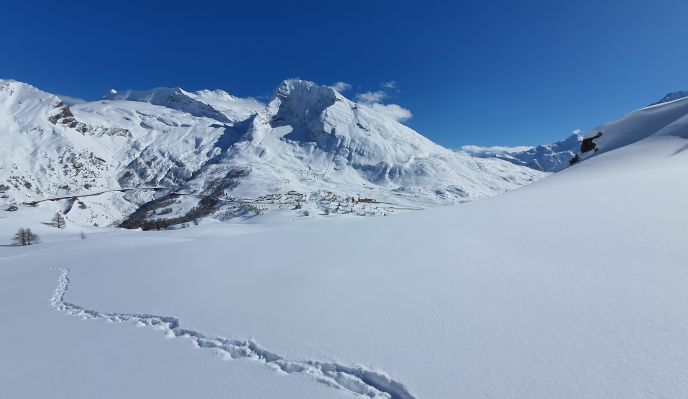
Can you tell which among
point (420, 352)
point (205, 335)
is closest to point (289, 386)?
point (420, 352)

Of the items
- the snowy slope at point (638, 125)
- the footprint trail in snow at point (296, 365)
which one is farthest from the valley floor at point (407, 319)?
the snowy slope at point (638, 125)

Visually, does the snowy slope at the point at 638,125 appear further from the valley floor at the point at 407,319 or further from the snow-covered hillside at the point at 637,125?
the valley floor at the point at 407,319

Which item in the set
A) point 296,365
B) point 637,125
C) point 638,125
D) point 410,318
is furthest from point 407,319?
point 637,125

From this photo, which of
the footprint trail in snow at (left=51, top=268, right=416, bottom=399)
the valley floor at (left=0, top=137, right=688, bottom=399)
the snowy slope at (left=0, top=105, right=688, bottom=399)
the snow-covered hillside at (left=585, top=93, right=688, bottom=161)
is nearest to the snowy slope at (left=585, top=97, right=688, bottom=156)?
the snow-covered hillside at (left=585, top=93, right=688, bottom=161)

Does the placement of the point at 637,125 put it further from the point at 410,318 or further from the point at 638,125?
the point at 410,318

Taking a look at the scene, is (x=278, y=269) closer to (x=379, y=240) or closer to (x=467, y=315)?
(x=379, y=240)

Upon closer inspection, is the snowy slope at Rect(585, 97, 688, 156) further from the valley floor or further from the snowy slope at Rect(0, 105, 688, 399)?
the valley floor

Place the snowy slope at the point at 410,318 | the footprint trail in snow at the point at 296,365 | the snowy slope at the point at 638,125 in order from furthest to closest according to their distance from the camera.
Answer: the snowy slope at the point at 638,125 < the footprint trail in snow at the point at 296,365 < the snowy slope at the point at 410,318
